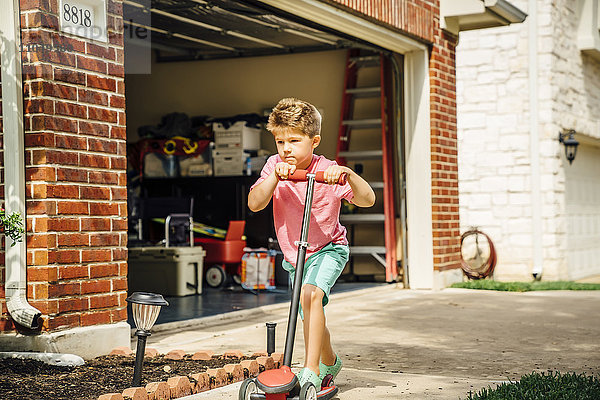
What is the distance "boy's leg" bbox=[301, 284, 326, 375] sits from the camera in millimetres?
3777

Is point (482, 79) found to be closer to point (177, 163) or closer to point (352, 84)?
point (352, 84)

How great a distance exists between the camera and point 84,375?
4543 mm

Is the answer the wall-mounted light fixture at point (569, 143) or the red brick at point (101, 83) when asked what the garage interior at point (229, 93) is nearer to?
the wall-mounted light fixture at point (569, 143)

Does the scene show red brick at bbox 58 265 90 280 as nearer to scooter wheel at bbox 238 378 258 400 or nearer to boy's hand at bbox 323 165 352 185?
scooter wheel at bbox 238 378 258 400

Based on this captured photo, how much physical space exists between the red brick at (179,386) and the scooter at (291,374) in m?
0.56

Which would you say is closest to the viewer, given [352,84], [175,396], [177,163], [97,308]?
[175,396]

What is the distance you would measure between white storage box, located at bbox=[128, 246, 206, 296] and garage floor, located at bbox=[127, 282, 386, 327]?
14cm

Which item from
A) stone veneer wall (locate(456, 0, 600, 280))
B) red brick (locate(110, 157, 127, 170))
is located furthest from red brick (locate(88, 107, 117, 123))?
stone veneer wall (locate(456, 0, 600, 280))

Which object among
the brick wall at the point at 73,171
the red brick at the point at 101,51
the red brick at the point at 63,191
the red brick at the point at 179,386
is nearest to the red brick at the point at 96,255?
the brick wall at the point at 73,171

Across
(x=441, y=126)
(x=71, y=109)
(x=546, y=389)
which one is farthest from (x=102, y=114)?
(x=441, y=126)

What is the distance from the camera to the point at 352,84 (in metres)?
11.0

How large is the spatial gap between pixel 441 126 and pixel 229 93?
10.7 ft

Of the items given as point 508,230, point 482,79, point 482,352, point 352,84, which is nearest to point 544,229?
point 508,230

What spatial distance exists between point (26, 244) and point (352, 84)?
669 centimetres
